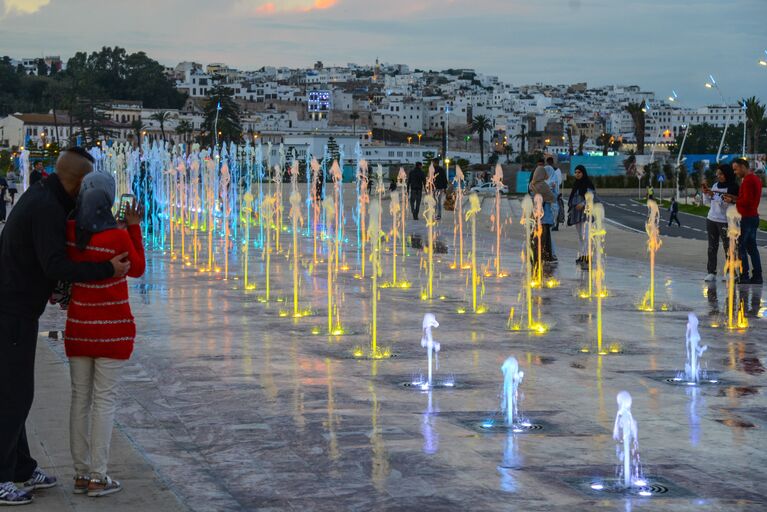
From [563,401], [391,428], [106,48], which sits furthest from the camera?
[106,48]

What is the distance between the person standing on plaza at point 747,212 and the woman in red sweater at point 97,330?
10.3 metres

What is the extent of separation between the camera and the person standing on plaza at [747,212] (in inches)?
579

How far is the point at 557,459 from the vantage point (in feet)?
21.3

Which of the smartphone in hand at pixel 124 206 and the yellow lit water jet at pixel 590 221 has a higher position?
the smartphone in hand at pixel 124 206

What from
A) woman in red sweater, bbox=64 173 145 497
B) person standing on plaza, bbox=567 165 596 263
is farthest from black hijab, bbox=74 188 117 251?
person standing on plaza, bbox=567 165 596 263

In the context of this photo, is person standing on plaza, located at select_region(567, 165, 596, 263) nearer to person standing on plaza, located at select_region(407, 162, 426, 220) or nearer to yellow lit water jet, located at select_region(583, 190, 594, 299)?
yellow lit water jet, located at select_region(583, 190, 594, 299)

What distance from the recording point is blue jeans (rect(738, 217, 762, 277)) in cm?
1489

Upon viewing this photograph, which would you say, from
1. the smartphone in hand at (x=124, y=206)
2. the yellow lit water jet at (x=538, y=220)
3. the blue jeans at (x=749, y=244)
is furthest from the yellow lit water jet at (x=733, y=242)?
the smartphone in hand at (x=124, y=206)

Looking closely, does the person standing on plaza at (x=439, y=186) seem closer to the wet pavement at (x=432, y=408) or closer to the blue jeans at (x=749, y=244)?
the blue jeans at (x=749, y=244)

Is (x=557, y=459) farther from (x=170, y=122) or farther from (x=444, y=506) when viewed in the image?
(x=170, y=122)

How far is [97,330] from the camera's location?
577 centimetres

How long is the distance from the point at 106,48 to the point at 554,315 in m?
188

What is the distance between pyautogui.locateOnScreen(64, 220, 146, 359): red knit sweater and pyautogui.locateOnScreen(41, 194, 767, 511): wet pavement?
2.60ft

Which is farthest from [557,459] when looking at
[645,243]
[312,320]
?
[645,243]
